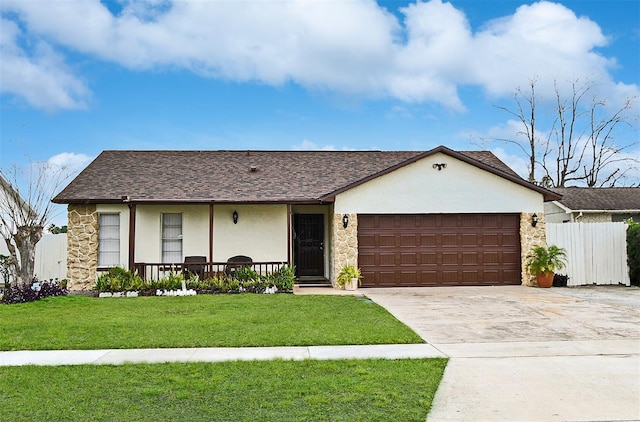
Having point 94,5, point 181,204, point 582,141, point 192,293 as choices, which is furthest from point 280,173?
point 582,141

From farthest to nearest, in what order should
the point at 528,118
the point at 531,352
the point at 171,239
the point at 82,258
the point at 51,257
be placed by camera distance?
the point at 528,118
the point at 51,257
the point at 171,239
the point at 82,258
the point at 531,352

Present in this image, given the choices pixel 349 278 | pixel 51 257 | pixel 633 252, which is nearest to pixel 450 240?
pixel 349 278

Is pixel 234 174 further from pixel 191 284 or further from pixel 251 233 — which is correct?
pixel 191 284

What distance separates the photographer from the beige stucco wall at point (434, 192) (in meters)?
16.2

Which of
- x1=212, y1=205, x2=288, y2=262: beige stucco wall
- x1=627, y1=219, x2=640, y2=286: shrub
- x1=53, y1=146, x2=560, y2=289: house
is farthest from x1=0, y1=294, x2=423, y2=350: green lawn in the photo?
x1=627, y1=219, x2=640, y2=286: shrub

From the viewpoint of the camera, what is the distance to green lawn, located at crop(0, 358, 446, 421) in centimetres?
494

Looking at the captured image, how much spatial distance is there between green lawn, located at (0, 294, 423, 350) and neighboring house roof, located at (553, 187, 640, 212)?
45.7 feet

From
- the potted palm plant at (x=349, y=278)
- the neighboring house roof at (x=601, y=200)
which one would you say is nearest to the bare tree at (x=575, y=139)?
the neighboring house roof at (x=601, y=200)

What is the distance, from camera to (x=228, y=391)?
5625 mm

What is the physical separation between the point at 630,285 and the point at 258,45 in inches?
550

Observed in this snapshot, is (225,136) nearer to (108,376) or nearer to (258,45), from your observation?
(258,45)

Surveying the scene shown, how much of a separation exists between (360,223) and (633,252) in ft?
27.8

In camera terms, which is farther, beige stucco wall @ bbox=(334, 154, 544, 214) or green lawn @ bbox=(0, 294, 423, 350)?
beige stucco wall @ bbox=(334, 154, 544, 214)

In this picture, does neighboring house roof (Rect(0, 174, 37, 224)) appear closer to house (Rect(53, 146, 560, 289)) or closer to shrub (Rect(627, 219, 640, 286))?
house (Rect(53, 146, 560, 289))
